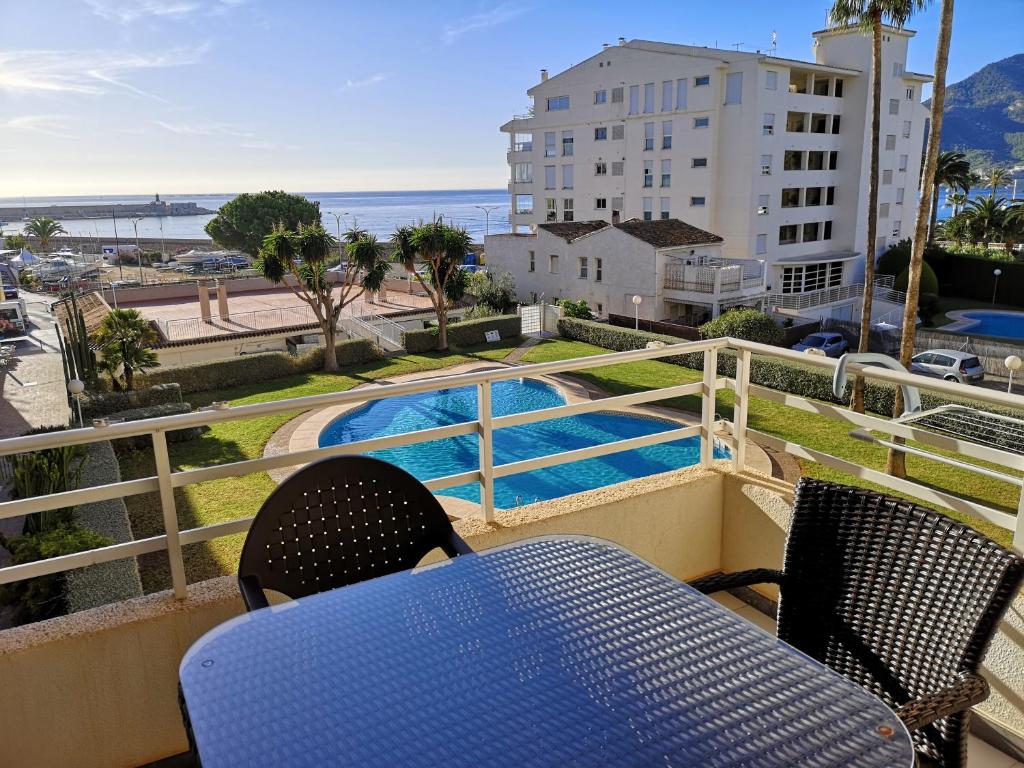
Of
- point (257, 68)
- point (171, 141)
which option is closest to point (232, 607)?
point (257, 68)

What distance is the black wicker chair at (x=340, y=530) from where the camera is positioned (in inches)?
89.9

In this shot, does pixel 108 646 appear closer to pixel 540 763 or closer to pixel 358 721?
pixel 358 721

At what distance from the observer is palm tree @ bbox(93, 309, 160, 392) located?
1772cm

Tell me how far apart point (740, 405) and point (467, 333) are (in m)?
21.5

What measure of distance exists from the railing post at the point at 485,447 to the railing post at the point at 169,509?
4.03ft

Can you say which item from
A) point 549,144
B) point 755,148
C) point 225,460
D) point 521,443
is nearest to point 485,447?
point 225,460

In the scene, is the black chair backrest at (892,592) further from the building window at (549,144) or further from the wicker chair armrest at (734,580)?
the building window at (549,144)

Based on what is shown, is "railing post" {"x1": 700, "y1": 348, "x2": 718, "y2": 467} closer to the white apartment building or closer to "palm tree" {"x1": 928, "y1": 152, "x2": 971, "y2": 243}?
the white apartment building

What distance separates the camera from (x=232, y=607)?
2781 millimetres

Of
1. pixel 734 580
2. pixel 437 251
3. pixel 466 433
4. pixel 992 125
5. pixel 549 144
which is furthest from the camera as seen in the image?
pixel 992 125

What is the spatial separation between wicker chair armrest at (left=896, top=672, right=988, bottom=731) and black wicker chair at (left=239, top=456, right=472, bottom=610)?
125 cm

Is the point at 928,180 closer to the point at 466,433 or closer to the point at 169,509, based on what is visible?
the point at 466,433

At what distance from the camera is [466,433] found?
3238mm

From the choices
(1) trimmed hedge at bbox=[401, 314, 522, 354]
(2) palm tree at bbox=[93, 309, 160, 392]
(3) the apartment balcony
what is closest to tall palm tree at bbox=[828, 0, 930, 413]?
(1) trimmed hedge at bbox=[401, 314, 522, 354]
